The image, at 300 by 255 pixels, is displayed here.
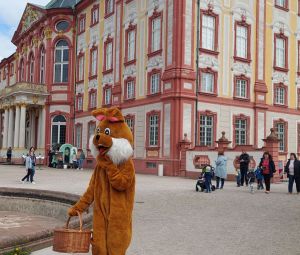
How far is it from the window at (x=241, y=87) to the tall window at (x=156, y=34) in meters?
5.32

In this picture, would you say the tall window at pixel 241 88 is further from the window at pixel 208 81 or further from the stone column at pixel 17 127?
the stone column at pixel 17 127

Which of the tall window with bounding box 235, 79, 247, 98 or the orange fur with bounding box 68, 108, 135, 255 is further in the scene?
the tall window with bounding box 235, 79, 247, 98

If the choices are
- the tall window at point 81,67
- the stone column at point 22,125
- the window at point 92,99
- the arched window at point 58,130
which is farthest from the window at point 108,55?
the stone column at point 22,125

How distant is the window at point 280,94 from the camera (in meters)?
32.8

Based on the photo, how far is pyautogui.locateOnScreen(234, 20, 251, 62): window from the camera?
30.3 meters

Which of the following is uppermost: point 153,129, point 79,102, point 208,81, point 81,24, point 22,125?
point 81,24

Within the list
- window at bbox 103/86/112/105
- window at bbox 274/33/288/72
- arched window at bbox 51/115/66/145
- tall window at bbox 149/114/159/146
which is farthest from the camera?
arched window at bbox 51/115/66/145

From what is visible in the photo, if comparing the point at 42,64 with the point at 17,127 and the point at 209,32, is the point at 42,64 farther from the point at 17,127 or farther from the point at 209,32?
the point at 209,32

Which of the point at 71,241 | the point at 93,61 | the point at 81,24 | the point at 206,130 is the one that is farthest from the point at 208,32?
the point at 71,241

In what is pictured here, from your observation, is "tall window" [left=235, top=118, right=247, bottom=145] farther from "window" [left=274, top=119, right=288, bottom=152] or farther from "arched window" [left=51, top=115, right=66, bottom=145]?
"arched window" [left=51, top=115, right=66, bottom=145]

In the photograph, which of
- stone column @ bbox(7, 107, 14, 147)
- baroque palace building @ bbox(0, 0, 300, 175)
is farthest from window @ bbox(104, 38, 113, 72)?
stone column @ bbox(7, 107, 14, 147)

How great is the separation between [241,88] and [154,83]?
5625 mm

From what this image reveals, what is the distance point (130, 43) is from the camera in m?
32.5

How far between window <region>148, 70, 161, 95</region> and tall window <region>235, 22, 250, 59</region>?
17.3ft
